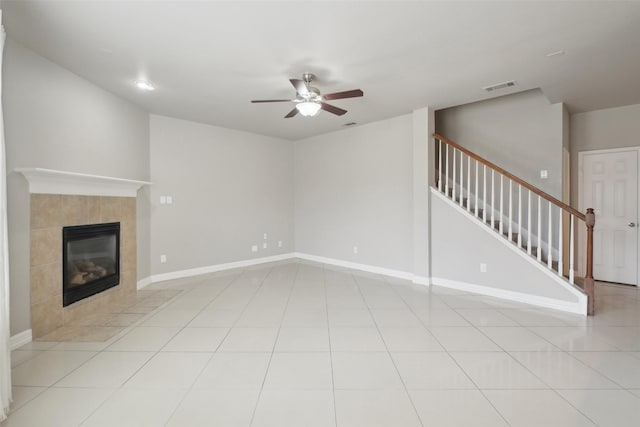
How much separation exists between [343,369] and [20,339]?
9.68 ft

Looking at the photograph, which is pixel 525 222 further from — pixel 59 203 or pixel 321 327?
pixel 59 203

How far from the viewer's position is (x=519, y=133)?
483 centimetres

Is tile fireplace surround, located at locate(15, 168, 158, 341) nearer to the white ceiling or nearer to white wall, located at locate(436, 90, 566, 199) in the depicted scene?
the white ceiling

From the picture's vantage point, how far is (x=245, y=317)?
3.46 metres

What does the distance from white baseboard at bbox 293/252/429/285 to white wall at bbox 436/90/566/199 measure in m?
2.34

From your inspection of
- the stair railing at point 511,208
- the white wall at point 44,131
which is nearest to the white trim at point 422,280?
the stair railing at point 511,208

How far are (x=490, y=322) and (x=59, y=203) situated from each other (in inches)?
189

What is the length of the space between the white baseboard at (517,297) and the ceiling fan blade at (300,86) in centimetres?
345

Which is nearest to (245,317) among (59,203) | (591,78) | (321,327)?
(321,327)

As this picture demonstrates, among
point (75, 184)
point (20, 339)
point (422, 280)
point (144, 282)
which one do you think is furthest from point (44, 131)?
point (422, 280)

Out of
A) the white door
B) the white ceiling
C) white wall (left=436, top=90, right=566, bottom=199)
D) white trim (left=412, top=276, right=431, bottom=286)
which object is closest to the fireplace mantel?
the white ceiling

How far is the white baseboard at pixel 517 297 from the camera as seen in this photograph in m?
3.55

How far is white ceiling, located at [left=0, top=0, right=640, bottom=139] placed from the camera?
7.74 feet

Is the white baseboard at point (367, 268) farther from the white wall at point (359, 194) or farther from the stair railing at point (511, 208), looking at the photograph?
the stair railing at point (511, 208)
